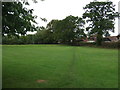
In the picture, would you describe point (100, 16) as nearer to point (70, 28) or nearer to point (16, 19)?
point (70, 28)

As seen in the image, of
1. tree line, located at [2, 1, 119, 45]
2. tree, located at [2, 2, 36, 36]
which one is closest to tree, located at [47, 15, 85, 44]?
tree line, located at [2, 1, 119, 45]

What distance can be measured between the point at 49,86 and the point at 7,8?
3096mm

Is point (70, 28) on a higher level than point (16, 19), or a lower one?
higher

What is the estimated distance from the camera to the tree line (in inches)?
196

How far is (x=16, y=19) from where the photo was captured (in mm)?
5129

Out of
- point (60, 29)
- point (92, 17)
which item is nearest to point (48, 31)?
point (60, 29)

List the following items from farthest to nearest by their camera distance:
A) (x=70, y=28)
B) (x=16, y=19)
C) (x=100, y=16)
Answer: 1. (x=70, y=28)
2. (x=100, y=16)
3. (x=16, y=19)

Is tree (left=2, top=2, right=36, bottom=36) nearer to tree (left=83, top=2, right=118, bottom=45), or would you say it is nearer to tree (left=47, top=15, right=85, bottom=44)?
tree (left=83, top=2, right=118, bottom=45)

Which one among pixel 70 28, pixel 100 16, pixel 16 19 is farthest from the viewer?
pixel 70 28

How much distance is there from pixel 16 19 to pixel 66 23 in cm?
4719

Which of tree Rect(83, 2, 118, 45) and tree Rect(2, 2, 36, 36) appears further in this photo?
tree Rect(83, 2, 118, 45)

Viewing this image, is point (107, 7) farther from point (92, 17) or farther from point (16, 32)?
point (16, 32)

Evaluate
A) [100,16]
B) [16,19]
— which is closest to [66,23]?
[100,16]

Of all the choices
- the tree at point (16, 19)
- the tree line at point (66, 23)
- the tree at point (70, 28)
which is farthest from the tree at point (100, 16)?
the tree at point (16, 19)
